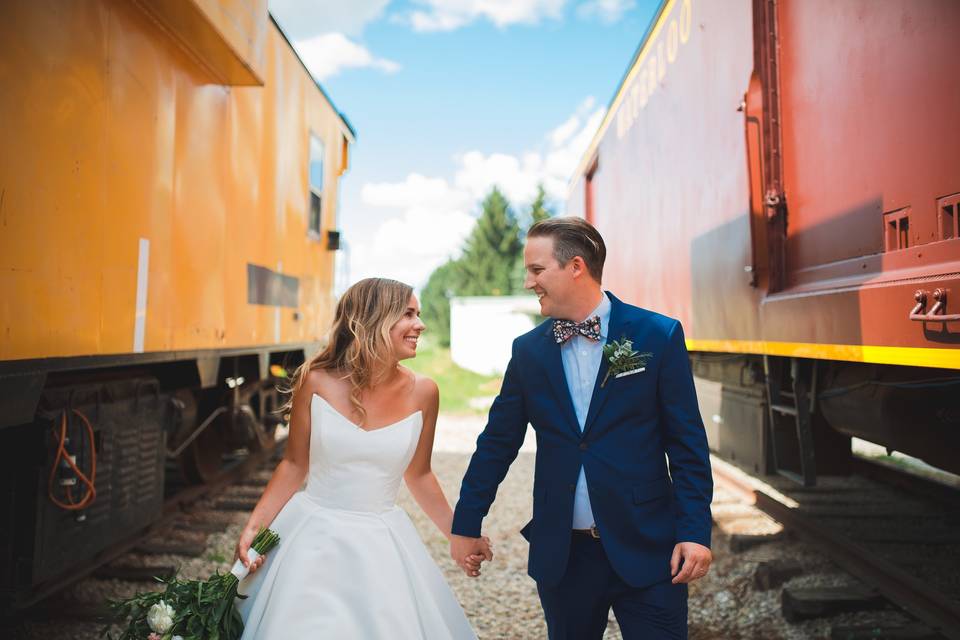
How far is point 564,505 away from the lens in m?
2.24

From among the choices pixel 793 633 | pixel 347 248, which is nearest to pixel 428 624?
pixel 793 633

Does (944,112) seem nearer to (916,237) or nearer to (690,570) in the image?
(916,237)

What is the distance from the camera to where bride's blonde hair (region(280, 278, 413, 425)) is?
2.46 meters

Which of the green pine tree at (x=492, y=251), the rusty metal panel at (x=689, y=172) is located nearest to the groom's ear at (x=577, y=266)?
the rusty metal panel at (x=689, y=172)

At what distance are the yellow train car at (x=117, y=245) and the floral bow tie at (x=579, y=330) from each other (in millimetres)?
2004

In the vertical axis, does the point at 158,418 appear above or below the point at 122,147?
below

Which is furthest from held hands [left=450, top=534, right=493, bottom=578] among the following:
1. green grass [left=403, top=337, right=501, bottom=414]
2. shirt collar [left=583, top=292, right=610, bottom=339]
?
green grass [left=403, top=337, right=501, bottom=414]

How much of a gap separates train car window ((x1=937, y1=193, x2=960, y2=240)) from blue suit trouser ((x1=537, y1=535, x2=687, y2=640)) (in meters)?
1.49

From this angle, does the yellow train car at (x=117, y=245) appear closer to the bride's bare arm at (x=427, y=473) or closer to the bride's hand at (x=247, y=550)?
the bride's hand at (x=247, y=550)

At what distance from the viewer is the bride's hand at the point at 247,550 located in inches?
89.4

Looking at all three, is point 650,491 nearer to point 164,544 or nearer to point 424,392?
point 424,392

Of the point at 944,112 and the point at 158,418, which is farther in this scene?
the point at 158,418

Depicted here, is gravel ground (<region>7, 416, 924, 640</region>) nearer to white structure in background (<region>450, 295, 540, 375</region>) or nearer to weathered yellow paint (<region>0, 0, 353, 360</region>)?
weathered yellow paint (<region>0, 0, 353, 360</region>)

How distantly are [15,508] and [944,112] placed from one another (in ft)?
13.5
